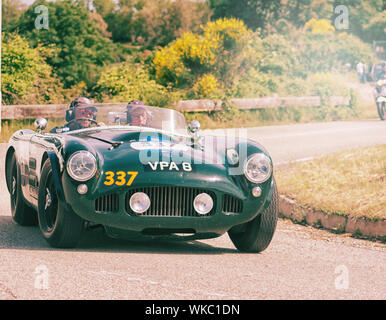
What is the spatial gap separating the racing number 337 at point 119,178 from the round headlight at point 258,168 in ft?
3.03

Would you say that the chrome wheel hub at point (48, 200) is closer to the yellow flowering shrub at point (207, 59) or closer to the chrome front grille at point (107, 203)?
the chrome front grille at point (107, 203)

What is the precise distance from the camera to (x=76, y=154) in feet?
19.6

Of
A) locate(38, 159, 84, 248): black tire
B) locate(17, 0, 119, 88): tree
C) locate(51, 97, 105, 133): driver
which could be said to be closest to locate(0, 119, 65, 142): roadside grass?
locate(17, 0, 119, 88): tree

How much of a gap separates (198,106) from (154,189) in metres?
15.2

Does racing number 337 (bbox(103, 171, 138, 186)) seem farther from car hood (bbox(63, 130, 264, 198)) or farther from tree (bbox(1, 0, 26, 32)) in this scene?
tree (bbox(1, 0, 26, 32))

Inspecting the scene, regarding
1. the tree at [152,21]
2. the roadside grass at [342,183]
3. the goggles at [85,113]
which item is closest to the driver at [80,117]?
the goggles at [85,113]

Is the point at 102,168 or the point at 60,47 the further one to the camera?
the point at 60,47

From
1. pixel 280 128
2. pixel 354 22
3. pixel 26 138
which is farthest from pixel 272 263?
pixel 354 22

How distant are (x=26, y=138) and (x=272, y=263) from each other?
9.14ft

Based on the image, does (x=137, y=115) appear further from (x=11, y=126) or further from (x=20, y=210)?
(x=11, y=126)

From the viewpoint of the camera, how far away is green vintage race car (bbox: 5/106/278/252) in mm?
5863

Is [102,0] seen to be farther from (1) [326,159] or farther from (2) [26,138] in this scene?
(2) [26,138]

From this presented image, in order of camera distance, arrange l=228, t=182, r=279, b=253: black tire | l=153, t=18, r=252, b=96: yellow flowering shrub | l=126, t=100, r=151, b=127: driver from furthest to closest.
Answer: l=153, t=18, r=252, b=96: yellow flowering shrub, l=126, t=100, r=151, b=127: driver, l=228, t=182, r=279, b=253: black tire

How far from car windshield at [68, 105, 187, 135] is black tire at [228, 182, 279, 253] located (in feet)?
4.78
